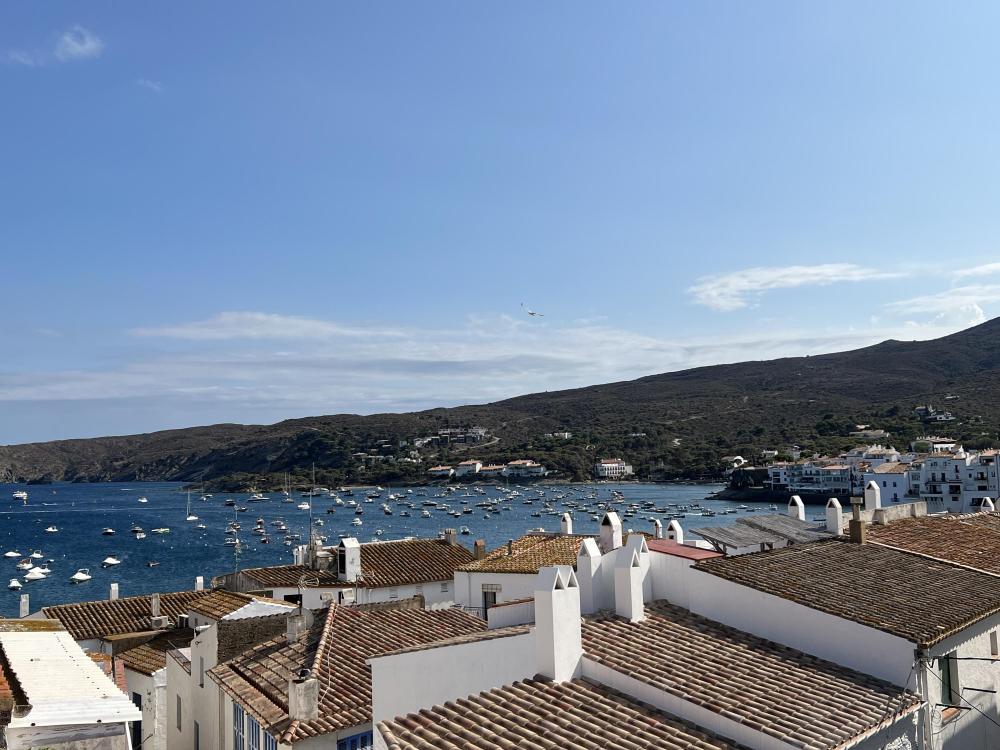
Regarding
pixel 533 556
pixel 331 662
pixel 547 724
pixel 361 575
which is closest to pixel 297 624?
pixel 331 662

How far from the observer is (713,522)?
114m

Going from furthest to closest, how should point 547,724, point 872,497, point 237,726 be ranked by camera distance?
point 872,497 → point 237,726 → point 547,724

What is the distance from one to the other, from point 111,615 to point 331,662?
1503 centimetres

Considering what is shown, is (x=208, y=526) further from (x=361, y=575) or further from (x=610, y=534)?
(x=610, y=534)

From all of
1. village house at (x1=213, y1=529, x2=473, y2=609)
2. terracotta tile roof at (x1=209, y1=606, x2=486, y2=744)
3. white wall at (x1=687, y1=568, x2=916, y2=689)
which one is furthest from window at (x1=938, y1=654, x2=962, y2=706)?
village house at (x1=213, y1=529, x2=473, y2=609)

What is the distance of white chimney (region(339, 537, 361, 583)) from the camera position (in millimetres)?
28594

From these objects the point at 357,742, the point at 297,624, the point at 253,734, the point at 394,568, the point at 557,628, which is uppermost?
the point at 557,628

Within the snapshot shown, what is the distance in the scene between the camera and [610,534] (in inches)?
592

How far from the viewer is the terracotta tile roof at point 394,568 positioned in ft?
95.7

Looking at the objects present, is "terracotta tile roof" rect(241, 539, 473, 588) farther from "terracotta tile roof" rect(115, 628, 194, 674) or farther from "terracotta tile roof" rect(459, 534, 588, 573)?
"terracotta tile roof" rect(115, 628, 194, 674)

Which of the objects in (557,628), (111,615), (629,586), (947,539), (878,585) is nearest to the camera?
(557,628)

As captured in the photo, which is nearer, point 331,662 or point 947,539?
point 331,662

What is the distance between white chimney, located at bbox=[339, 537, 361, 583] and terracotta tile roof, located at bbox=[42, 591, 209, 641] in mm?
4779

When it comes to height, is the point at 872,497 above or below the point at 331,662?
above
